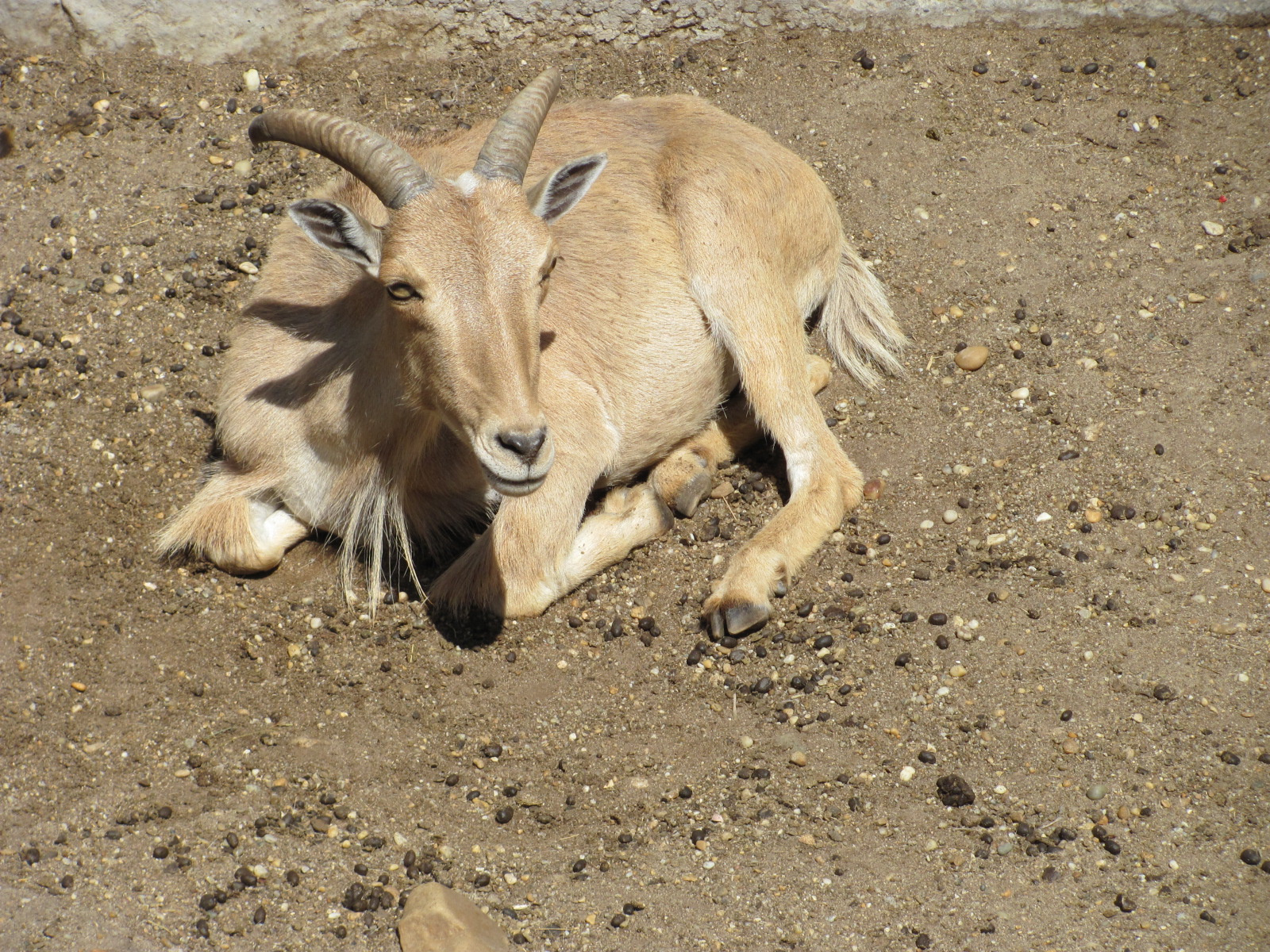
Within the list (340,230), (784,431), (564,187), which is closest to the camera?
(340,230)

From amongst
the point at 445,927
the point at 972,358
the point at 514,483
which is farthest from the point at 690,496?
the point at 445,927

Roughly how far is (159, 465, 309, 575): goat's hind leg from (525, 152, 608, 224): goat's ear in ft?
6.29

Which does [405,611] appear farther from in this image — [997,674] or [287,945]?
[997,674]

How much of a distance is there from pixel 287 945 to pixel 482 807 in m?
0.86

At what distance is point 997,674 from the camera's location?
4.63m

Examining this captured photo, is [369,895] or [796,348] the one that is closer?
[369,895]

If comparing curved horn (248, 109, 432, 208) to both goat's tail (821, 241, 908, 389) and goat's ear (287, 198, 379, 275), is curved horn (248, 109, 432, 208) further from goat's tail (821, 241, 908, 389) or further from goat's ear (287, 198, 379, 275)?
goat's tail (821, 241, 908, 389)

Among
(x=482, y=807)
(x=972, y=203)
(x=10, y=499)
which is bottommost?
(x=482, y=807)

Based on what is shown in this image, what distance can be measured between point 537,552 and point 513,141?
6.00 feet

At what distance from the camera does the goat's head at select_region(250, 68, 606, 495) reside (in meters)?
4.15

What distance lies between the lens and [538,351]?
4.42 m

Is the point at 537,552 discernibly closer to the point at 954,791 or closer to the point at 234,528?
the point at 234,528

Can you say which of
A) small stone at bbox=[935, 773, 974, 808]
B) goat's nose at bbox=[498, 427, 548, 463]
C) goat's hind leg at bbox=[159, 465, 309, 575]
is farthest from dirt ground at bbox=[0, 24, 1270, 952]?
goat's nose at bbox=[498, 427, 548, 463]

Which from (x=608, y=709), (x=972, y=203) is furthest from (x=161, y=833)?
(x=972, y=203)
